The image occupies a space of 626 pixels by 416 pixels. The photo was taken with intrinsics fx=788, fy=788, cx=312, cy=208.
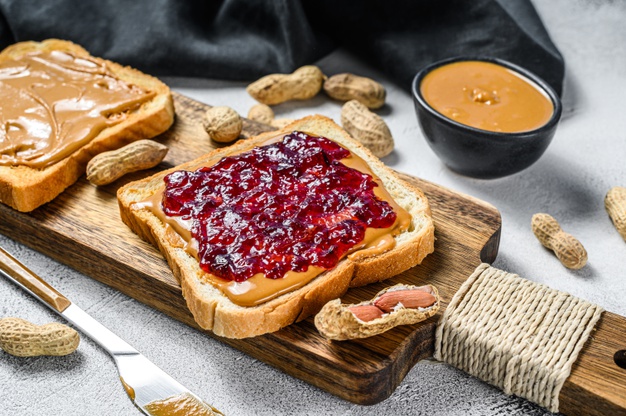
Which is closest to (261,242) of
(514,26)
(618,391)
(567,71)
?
(618,391)

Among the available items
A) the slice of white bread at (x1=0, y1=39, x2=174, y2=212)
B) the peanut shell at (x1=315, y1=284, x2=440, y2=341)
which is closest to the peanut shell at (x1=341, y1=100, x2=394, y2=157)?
the slice of white bread at (x1=0, y1=39, x2=174, y2=212)

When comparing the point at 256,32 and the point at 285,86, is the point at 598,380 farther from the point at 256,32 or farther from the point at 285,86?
the point at 256,32

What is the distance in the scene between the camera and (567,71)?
5.08 metres

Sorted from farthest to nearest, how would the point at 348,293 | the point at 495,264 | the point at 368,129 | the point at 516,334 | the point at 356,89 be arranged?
1. the point at 356,89
2. the point at 368,129
3. the point at 495,264
4. the point at 348,293
5. the point at 516,334

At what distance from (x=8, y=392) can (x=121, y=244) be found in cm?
77

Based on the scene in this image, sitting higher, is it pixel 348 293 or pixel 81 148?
pixel 81 148

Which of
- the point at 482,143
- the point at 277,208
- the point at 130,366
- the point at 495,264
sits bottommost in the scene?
the point at 495,264

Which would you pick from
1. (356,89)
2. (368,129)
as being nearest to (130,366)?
(368,129)

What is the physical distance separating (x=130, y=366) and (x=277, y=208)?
87cm

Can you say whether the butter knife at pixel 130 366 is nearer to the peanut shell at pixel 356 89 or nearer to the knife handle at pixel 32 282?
the knife handle at pixel 32 282

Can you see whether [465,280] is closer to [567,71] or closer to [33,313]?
[33,313]

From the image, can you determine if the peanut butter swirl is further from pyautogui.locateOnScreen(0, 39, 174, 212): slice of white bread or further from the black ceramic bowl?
the black ceramic bowl

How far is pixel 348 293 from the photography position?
10.8 ft

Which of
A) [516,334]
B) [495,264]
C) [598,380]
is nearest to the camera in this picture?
[598,380]
